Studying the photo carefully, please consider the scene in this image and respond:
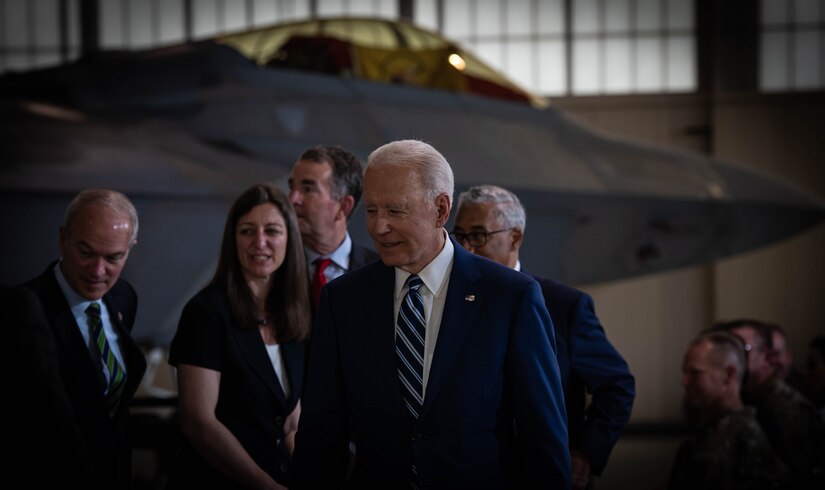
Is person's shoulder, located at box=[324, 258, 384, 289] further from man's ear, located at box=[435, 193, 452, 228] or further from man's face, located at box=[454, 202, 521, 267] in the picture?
man's face, located at box=[454, 202, 521, 267]

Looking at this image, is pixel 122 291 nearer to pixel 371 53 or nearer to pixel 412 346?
pixel 412 346

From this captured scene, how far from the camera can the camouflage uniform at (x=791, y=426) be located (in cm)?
448

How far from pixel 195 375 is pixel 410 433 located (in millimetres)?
924

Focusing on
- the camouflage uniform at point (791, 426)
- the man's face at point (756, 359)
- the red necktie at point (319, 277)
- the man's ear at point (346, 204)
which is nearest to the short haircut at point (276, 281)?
the red necktie at point (319, 277)

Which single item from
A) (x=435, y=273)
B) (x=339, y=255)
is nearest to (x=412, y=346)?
(x=435, y=273)

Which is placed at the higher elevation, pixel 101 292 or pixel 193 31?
pixel 193 31

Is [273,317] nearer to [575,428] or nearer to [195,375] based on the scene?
[195,375]

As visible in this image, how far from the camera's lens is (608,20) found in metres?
14.6

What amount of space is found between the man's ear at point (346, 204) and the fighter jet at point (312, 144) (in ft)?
4.78

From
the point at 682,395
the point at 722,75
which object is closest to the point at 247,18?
the point at 722,75

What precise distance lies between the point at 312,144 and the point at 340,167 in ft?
8.39

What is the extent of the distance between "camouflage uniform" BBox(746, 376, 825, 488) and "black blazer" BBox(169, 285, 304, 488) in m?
2.69

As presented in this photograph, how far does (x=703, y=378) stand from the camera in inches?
158

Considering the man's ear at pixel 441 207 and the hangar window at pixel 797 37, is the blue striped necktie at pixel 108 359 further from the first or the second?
the hangar window at pixel 797 37
